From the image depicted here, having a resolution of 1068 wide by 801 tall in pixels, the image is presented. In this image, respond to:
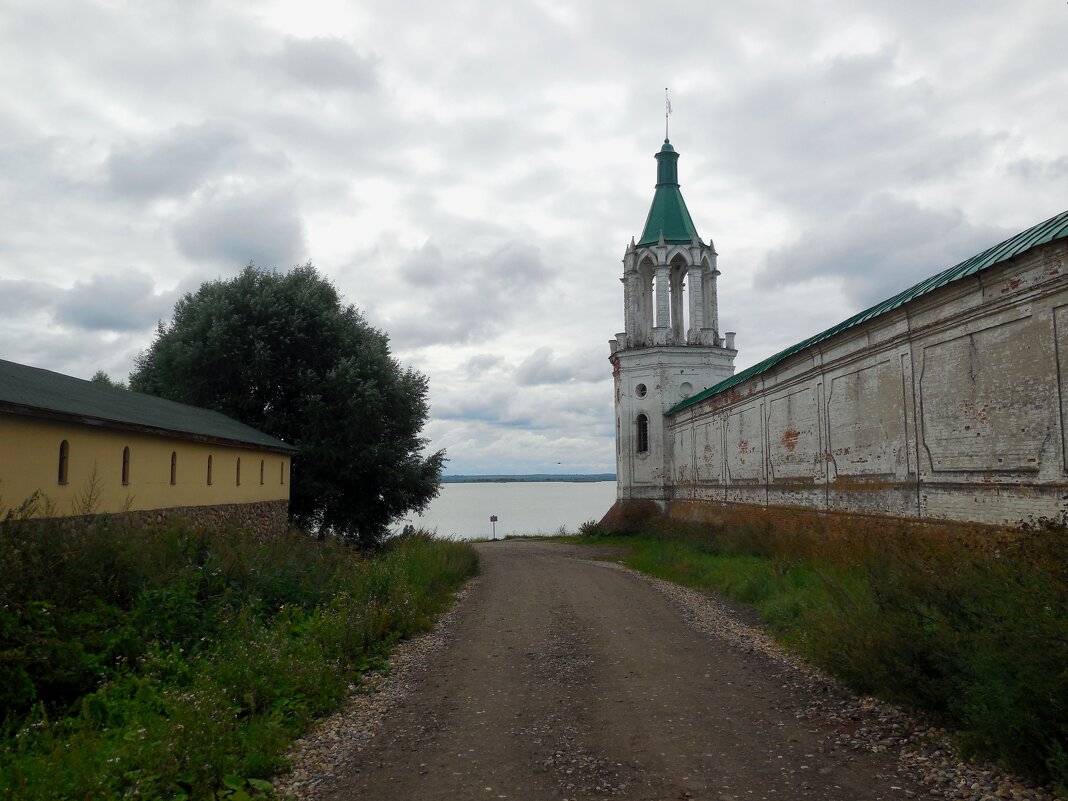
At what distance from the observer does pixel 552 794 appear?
5.72 m

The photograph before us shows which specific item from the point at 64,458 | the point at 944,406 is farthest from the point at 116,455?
the point at 944,406

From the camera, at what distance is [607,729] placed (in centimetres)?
714

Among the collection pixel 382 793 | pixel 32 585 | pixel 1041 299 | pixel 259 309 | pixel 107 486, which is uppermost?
pixel 259 309

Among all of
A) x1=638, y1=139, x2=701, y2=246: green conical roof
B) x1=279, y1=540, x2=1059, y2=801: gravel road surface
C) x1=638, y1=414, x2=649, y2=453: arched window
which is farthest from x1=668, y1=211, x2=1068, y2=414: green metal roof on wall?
x1=638, y1=139, x2=701, y2=246: green conical roof

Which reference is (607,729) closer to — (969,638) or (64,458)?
(969,638)

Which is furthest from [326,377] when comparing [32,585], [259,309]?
[32,585]

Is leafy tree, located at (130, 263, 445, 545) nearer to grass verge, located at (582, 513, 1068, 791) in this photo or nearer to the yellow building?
the yellow building

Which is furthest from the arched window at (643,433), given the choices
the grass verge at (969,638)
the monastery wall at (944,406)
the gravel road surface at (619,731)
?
the gravel road surface at (619,731)

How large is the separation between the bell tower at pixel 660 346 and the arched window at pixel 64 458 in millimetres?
27477

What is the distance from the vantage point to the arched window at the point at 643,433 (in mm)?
37750

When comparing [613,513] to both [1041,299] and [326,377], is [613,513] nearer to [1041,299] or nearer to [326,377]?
[326,377]

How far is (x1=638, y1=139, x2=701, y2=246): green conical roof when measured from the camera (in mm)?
38969

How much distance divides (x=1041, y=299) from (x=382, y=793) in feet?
34.5

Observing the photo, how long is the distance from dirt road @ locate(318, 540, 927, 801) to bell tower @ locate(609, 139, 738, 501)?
25.3m
